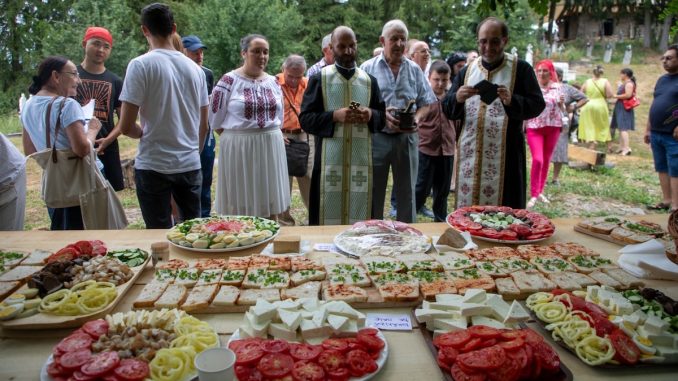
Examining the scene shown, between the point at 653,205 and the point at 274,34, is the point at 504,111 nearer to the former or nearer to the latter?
the point at 653,205

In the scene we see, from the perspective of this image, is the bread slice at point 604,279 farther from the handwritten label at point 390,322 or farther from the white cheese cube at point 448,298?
the handwritten label at point 390,322

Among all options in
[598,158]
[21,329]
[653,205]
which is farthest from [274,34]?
[21,329]

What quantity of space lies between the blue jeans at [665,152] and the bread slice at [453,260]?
4.74 meters

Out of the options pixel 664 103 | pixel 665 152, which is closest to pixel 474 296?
pixel 664 103

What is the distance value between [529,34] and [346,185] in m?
17.7

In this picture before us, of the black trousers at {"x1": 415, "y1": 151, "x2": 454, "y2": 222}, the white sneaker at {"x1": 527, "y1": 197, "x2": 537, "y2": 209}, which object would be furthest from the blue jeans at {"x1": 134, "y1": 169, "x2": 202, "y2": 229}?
the white sneaker at {"x1": 527, "y1": 197, "x2": 537, "y2": 209}

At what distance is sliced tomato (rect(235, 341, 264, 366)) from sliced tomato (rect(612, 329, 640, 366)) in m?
1.14

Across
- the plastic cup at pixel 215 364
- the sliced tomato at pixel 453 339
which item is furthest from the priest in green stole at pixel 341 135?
the plastic cup at pixel 215 364

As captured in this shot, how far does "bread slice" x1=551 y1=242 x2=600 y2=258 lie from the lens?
2.37 m

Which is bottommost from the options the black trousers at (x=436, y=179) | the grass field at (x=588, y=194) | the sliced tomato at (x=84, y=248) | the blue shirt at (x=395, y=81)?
the grass field at (x=588, y=194)

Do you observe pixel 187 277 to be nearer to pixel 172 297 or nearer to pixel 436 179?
pixel 172 297

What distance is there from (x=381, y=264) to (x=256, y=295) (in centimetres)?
63

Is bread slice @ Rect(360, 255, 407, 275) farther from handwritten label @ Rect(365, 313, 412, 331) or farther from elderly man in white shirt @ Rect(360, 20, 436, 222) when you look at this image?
elderly man in white shirt @ Rect(360, 20, 436, 222)

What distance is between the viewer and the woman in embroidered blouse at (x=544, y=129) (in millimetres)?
6199
